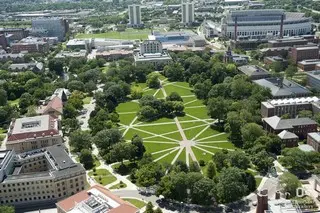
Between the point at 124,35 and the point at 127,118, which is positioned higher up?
the point at 124,35

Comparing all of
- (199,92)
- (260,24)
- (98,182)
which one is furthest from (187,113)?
(260,24)

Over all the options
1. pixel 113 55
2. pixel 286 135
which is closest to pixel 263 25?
pixel 113 55

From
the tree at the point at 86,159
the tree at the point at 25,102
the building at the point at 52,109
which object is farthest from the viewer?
the tree at the point at 25,102

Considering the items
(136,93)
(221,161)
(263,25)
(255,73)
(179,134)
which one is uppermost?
(263,25)

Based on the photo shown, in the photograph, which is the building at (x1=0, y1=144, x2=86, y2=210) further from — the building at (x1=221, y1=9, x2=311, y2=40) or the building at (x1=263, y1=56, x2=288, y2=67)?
the building at (x1=221, y1=9, x2=311, y2=40)

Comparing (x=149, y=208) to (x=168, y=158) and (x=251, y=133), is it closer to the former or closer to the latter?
(x=168, y=158)

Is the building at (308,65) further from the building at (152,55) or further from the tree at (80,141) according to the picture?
the tree at (80,141)

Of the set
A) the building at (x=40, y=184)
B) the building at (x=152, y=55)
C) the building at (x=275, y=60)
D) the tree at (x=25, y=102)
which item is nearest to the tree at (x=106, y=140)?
the building at (x=40, y=184)
